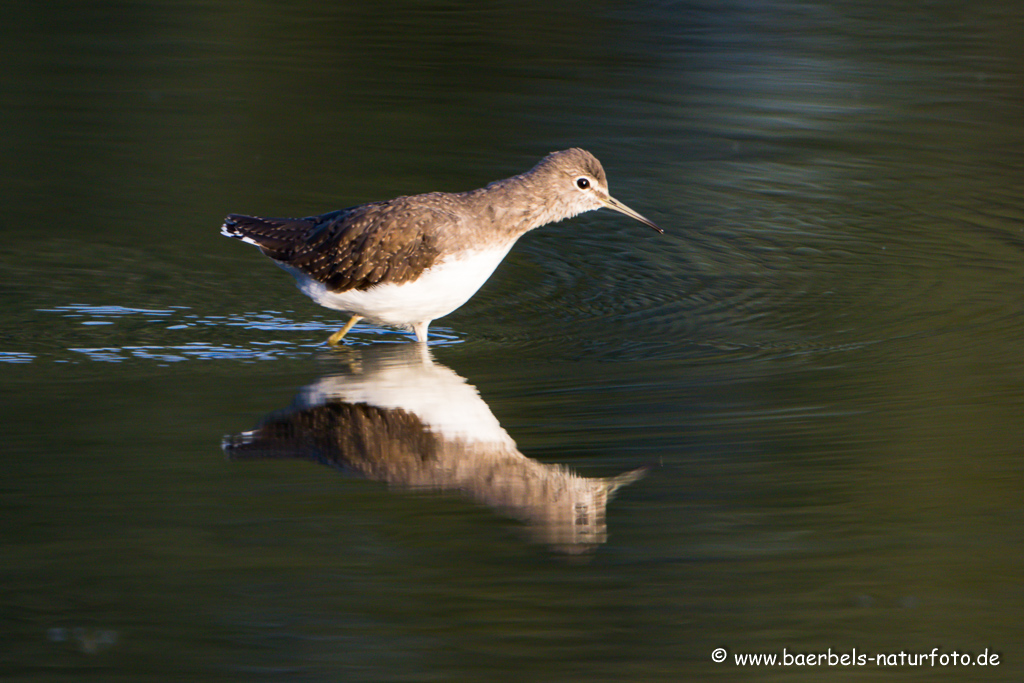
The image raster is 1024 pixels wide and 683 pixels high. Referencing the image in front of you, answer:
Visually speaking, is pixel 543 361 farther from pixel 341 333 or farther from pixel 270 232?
pixel 270 232

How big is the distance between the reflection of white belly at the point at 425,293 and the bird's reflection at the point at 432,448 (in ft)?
1.84

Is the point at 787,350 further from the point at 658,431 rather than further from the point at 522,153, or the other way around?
the point at 522,153

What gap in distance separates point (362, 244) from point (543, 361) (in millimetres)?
Answer: 1416

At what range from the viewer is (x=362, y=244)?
28.3 ft

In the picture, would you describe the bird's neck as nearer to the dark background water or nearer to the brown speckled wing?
the brown speckled wing

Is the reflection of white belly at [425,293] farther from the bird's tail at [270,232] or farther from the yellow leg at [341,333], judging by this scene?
the bird's tail at [270,232]

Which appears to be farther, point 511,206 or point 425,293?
point 511,206

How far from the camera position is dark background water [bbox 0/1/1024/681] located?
520 centimetres

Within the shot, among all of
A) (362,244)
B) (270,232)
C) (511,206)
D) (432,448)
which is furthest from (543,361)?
(270,232)

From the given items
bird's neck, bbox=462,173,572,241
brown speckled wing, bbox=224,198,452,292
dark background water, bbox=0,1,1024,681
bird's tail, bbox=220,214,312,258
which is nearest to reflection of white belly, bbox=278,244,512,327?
brown speckled wing, bbox=224,198,452,292

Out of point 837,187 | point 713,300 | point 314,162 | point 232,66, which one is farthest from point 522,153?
point 232,66

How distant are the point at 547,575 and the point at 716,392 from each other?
7.99ft

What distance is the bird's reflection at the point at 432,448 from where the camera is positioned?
6199 millimetres

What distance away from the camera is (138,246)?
1074 centimetres
